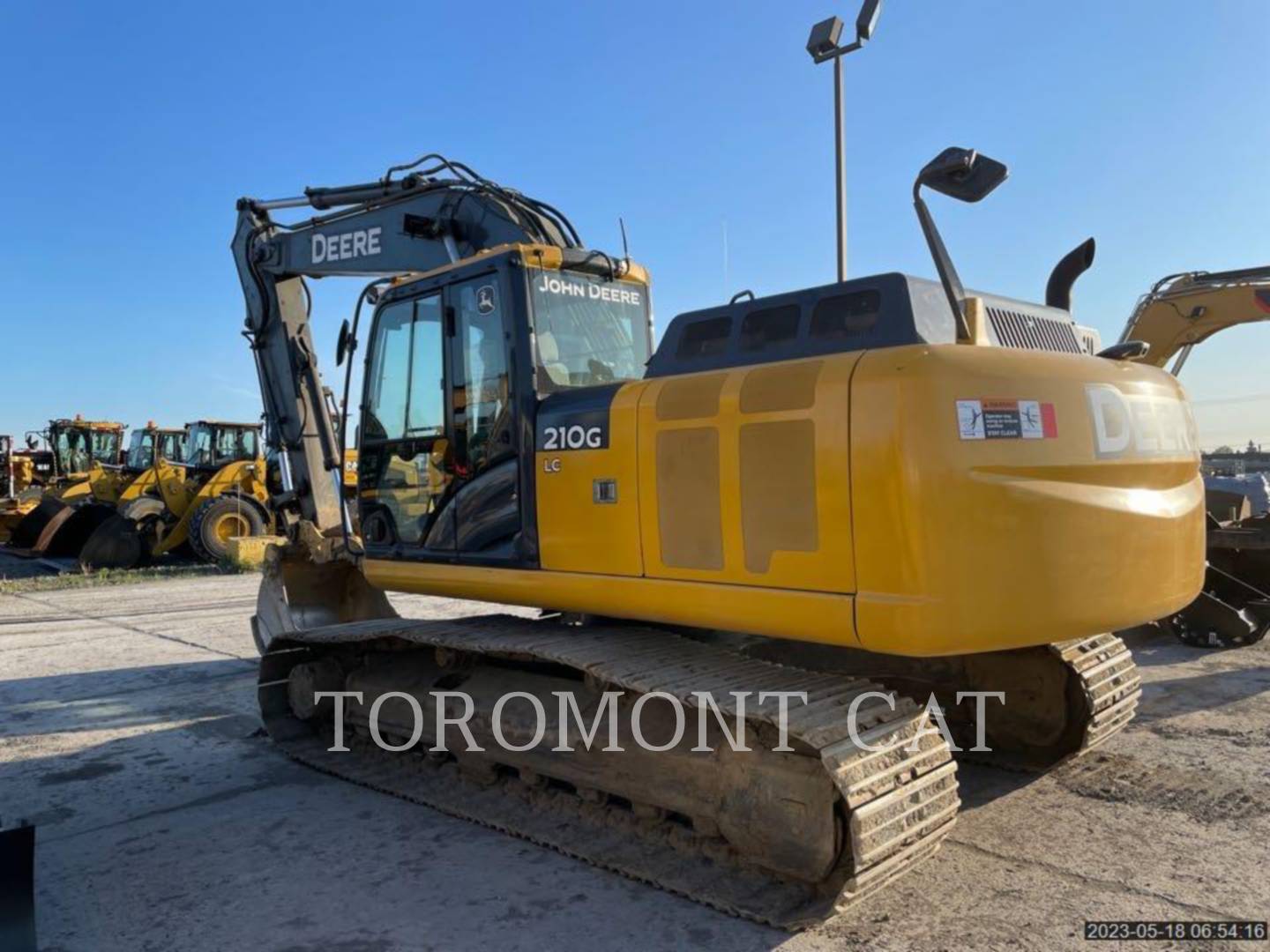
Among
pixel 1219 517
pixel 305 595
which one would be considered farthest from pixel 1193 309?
pixel 305 595

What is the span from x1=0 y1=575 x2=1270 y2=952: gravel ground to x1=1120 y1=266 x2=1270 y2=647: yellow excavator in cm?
157

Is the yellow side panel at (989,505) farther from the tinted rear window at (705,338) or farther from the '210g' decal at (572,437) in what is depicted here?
the '210g' decal at (572,437)

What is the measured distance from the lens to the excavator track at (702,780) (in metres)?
3.41

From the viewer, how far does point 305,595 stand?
21.8 ft

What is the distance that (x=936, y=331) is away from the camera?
3.60 metres

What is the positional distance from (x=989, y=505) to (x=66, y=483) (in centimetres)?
2408

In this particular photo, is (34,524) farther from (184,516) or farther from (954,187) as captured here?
(954,187)

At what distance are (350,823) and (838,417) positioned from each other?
3.09m

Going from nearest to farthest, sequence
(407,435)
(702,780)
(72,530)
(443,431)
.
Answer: (702,780) → (443,431) → (407,435) → (72,530)

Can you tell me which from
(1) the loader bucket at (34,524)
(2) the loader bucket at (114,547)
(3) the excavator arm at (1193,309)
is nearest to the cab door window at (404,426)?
(3) the excavator arm at (1193,309)

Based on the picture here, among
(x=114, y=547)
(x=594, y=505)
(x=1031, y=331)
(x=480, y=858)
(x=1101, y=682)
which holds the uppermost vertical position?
(x=1031, y=331)

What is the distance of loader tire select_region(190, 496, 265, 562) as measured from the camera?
16625 millimetres

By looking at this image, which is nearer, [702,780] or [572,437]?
[702,780]

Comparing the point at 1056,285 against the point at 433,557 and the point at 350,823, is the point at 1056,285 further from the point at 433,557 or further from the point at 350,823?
the point at 350,823
